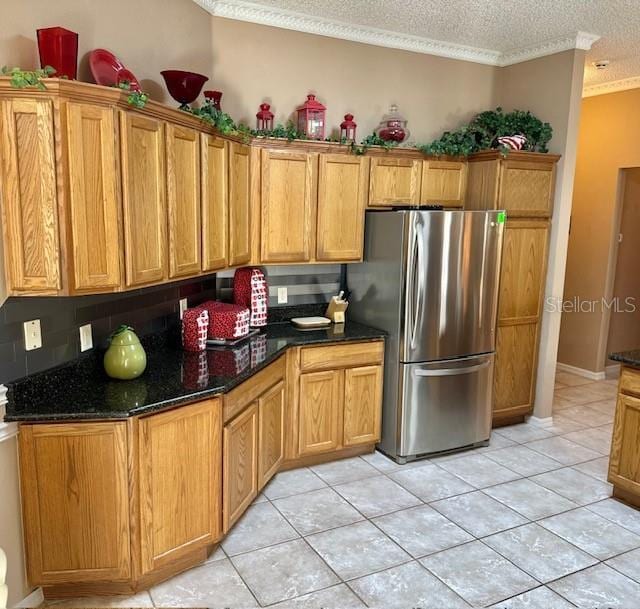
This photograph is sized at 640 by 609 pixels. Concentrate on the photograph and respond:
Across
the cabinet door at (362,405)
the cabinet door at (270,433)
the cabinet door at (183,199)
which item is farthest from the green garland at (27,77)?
the cabinet door at (362,405)

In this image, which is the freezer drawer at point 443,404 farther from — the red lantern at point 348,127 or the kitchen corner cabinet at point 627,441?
the red lantern at point 348,127

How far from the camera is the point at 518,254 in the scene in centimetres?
412

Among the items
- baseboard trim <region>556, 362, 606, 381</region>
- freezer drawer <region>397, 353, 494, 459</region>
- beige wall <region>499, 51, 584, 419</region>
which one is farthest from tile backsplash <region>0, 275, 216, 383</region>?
baseboard trim <region>556, 362, 606, 381</region>

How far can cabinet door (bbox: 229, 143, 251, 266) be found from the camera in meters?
3.19

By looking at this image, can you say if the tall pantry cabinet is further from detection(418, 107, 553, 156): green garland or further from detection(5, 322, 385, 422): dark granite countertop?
detection(5, 322, 385, 422): dark granite countertop

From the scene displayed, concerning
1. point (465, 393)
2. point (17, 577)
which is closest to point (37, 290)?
point (17, 577)

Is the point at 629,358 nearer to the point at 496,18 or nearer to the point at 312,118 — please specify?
the point at 496,18

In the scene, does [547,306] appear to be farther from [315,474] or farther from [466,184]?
[315,474]

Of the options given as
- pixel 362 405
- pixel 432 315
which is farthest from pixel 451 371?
→ pixel 362 405

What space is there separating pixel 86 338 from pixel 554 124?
3584mm

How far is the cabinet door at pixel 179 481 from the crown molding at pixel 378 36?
98.4 inches

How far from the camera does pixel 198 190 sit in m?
2.81

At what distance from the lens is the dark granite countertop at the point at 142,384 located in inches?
85.6

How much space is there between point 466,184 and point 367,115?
905 mm
